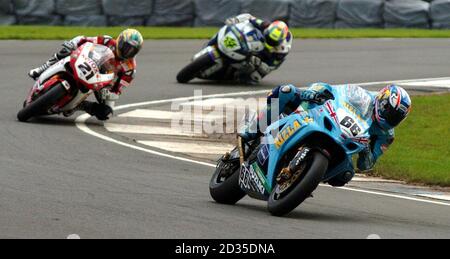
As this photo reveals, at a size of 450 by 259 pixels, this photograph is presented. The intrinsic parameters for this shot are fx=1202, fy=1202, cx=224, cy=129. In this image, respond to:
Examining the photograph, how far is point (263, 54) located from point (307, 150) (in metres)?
11.0

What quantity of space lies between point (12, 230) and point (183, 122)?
308 inches

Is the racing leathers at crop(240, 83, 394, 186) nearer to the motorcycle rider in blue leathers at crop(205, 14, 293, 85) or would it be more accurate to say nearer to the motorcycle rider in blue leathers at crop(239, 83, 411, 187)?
the motorcycle rider in blue leathers at crop(239, 83, 411, 187)

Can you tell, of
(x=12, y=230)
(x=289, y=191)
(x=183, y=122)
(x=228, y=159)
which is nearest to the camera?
(x=12, y=230)

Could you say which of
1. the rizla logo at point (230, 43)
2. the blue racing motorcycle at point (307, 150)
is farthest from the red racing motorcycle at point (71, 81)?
the blue racing motorcycle at point (307, 150)

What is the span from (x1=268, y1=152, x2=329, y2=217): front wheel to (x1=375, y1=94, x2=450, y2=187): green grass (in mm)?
3412

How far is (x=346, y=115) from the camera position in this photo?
8852mm

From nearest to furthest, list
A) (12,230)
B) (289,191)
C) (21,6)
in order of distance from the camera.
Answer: (12,230)
(289,191)
(21,6)

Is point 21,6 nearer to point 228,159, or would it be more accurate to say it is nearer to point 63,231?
point 228,159

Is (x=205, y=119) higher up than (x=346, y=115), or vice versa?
(x=346, y=115)

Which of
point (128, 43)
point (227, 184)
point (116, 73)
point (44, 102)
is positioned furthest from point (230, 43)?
point (227, 184)

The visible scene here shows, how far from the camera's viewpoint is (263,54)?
774 inches

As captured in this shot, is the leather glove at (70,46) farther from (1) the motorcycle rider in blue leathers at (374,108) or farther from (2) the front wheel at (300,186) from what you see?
(2) the front wheel at (300,186)

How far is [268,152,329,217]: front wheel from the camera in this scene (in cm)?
850
